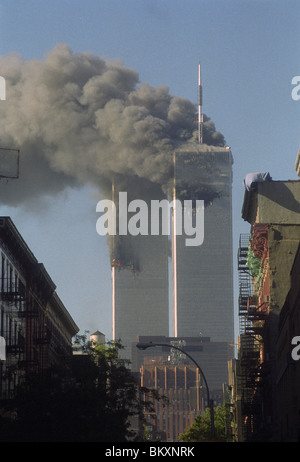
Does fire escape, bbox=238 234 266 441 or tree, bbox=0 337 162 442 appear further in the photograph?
fire escape, bbox=238 234 266 441

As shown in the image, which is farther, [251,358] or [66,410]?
[251,358]

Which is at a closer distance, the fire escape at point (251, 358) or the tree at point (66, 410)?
the tree at point (66, 410)

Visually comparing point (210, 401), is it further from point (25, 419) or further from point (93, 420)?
point (25, 419)

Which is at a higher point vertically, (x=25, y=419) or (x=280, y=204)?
(x=280, y=204)

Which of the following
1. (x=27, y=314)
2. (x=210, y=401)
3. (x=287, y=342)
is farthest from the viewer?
A: (x=27, y=314)

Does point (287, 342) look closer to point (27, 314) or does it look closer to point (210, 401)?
point (210, 401)

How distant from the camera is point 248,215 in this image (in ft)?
289

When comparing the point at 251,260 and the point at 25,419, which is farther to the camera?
the point at 251,260
